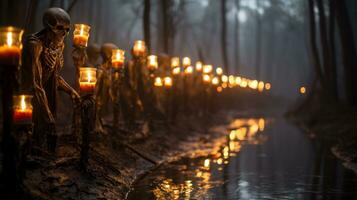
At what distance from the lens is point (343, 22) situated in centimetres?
2300

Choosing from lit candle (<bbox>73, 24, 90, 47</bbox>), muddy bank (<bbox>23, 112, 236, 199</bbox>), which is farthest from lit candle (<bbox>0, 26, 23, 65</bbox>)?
lit candle (<bbox>73, 24, 90, 47</bbox>)

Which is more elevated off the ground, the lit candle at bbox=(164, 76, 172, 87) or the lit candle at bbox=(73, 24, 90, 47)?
the lit candle at bbox=(73, 24, 90, 47)

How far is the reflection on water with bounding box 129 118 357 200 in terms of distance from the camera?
9.20m

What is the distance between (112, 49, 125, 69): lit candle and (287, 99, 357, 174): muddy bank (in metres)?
6.43

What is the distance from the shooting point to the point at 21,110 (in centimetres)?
703

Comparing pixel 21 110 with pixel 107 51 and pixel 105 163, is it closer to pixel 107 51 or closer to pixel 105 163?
pixel 105 163

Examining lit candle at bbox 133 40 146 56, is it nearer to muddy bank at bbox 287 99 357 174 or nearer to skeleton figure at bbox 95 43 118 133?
skeleton figure at bbox 95 43 118 133

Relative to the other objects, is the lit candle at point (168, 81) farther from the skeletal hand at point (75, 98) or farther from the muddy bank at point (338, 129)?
the skeletal hand at point (75, 98)

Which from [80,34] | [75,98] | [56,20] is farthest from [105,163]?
[56,20]

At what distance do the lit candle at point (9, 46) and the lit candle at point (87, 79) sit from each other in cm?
249

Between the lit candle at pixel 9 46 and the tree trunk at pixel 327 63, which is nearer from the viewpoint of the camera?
the lit candle at pixel 9 46

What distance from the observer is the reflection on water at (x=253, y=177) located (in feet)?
30.2

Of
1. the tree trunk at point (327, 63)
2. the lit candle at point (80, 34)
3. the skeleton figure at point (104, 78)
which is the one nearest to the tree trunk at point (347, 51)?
the tree trunk at point (327, 63)

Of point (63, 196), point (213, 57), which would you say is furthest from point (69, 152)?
point (213, 57)
